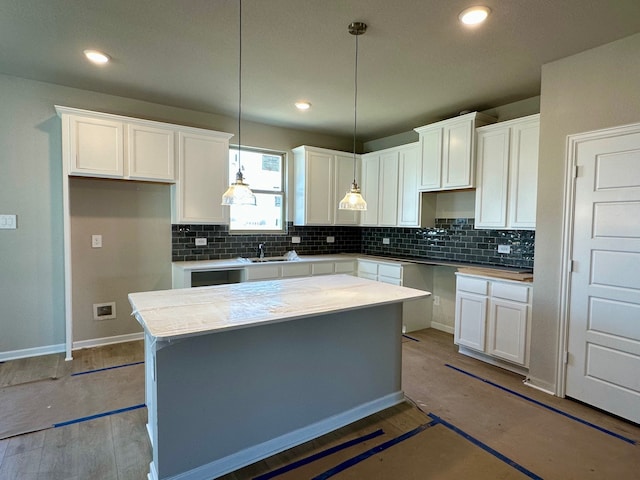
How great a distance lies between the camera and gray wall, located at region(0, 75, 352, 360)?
3225mm

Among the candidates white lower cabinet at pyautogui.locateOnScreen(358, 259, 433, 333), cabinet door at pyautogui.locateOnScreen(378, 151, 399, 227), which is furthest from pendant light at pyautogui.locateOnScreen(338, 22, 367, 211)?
white lower cabinet at pyautogui.locateOnScreen(358, 259, 433, 333)

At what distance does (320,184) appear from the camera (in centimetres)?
482

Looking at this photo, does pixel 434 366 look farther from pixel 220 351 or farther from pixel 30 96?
pixel 30 96

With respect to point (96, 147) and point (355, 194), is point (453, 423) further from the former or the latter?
point (96, 147)

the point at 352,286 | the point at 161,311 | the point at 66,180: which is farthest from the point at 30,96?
the point at 352,286

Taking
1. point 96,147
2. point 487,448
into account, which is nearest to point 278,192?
point 96,147

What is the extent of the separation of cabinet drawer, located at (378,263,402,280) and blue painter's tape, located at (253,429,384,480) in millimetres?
2150

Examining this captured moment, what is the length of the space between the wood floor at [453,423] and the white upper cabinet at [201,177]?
1.76 metres

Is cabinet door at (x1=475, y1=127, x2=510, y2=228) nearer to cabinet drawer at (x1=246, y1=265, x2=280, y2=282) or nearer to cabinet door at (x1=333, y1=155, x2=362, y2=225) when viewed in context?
cabinet door at (x1=333, y1=155, x2=362, y2=225)

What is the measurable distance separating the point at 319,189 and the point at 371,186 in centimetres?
77

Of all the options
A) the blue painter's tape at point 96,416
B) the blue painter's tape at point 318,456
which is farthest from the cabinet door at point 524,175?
the blue painter's tape at point 96,416

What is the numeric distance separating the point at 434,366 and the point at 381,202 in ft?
7.60

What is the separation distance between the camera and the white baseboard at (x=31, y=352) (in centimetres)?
328

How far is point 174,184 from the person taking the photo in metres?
3.84
